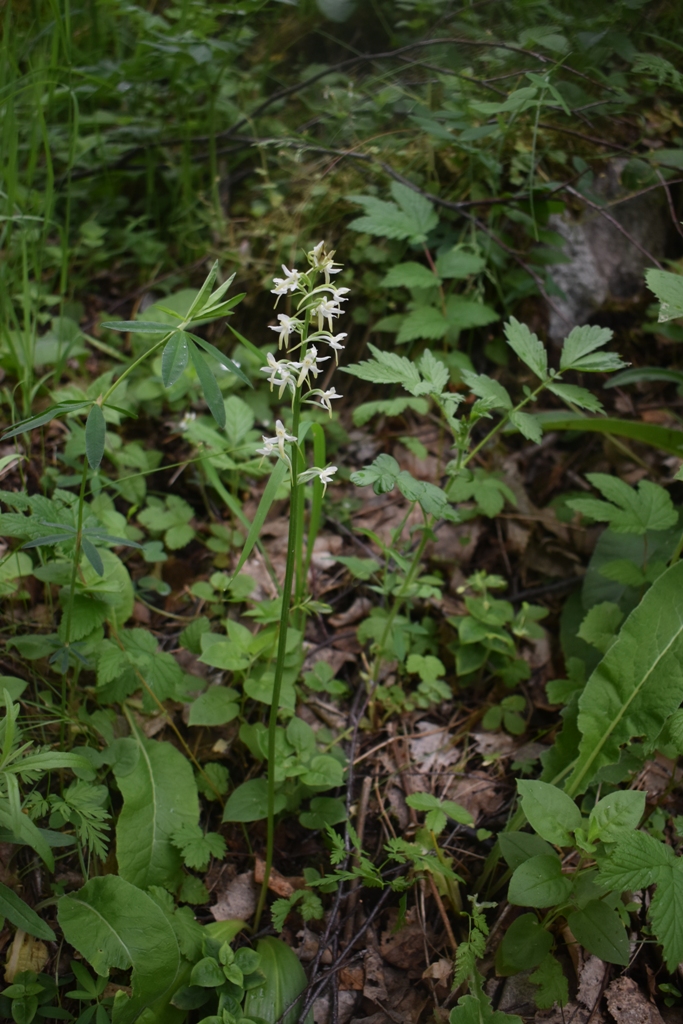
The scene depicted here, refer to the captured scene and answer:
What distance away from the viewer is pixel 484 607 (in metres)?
2.03

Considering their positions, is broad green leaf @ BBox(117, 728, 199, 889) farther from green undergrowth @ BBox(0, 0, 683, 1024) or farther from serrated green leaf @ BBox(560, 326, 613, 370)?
serrated green leaf @ BBox(560, 326, 613, 370)

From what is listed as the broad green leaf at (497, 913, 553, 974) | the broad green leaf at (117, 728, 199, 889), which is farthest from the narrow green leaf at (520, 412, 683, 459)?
the broad green leaf at (117, 728, 199, 889)

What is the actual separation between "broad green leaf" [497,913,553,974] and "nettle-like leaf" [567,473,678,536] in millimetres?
1053

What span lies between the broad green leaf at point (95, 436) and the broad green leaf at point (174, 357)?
0.17 m

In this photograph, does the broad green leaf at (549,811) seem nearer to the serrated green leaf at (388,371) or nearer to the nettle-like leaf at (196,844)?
the nettle-like leaf at (196,844)

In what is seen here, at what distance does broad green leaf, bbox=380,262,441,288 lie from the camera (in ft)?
7.39

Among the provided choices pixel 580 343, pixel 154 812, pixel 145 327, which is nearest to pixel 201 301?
pixel 145 327

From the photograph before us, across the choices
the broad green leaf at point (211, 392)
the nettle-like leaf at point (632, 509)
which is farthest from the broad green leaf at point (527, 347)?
the broad green leaf at point (211, 392)

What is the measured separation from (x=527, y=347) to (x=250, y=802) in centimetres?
146

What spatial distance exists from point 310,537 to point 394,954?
1.11 metres

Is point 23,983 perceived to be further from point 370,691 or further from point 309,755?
point 370,691

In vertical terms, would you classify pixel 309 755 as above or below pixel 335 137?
below

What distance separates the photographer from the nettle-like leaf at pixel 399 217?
225cm

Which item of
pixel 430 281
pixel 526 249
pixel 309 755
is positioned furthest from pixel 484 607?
pixel 526 249
